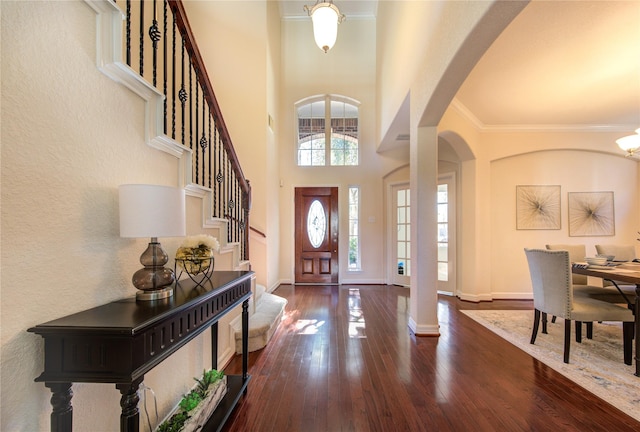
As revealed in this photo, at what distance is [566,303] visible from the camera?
2.51 metres

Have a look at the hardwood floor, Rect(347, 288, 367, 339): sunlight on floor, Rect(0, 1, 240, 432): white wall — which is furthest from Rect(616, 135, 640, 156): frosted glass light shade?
Rect(0, 1, 240, 432): white wall

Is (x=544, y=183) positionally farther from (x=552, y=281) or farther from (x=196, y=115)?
(x=196, y=115)

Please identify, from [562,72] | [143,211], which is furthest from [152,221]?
[562,72]

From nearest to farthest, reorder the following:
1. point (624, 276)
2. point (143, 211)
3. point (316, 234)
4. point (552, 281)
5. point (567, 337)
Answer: point (143, 211) < point (624, 276) < point (567, 337) < point (552, 281) < point (316, 234)

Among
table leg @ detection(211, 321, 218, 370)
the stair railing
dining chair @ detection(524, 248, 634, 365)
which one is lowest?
table leg @ detection(211, 321, 218, 370)

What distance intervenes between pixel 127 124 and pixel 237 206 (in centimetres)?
172

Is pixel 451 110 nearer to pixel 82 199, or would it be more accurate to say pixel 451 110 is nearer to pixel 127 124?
pixel 127 124

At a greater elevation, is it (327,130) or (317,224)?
(327,130)

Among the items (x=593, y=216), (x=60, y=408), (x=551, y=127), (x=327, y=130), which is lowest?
(x=60, y=408)

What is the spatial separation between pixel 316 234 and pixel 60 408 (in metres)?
5.13

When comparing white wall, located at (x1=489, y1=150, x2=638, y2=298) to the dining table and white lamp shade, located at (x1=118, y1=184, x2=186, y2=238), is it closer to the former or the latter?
the dining table

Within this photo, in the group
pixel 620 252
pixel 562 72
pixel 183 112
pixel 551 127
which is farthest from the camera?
pixel 551 127

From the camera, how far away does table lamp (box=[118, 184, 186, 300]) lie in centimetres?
113

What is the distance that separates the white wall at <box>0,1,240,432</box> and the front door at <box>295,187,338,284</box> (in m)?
4.60
